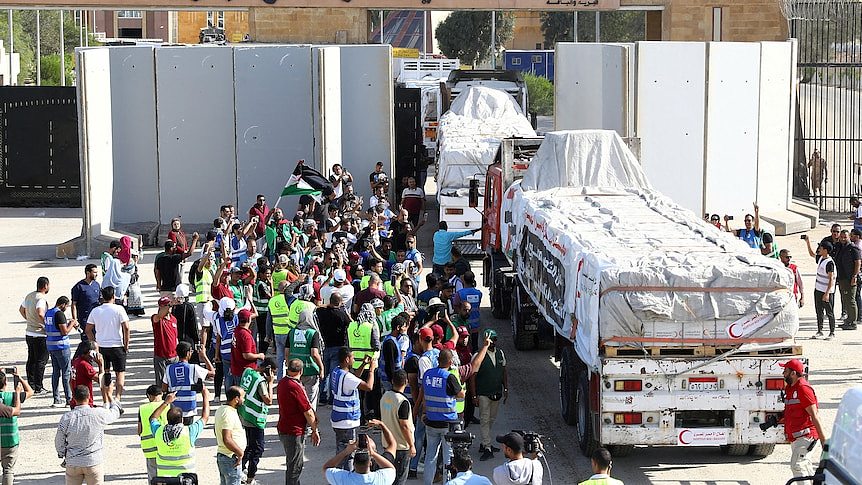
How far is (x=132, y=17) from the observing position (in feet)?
395

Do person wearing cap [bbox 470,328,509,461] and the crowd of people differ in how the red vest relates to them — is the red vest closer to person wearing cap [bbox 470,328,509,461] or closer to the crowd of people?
the crowd of people

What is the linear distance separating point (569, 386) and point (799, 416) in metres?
3.13

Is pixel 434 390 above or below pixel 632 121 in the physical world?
below

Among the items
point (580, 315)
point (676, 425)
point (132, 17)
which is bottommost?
point (676, 425)

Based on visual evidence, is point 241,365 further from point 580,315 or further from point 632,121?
point 632,121

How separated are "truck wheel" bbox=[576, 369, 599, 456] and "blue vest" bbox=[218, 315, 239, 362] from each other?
408cm

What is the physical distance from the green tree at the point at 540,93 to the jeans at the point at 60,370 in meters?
48.4

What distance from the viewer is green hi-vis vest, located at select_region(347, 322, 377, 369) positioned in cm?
1477

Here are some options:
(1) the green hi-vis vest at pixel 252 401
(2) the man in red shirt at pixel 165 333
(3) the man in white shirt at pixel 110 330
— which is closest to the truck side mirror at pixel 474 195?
(2) the man in red shirt at pixel 165 333

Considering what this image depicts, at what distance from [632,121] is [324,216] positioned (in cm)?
763

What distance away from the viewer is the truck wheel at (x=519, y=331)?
63.1ft

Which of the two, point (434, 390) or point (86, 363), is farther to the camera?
point (86, 363)

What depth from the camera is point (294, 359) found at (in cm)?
1387

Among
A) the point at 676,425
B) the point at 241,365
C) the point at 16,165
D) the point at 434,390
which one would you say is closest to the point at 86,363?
the point at 241,365
